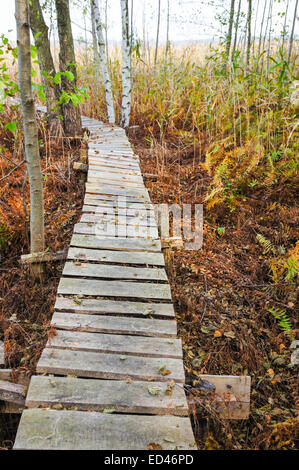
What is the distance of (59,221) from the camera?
429 centimetres

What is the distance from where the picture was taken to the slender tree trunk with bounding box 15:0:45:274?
2490mm

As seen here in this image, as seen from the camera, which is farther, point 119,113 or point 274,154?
point 119,113

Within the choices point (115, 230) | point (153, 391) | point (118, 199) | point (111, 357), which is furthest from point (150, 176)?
point (153, 391)

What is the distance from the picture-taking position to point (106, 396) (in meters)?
1.80

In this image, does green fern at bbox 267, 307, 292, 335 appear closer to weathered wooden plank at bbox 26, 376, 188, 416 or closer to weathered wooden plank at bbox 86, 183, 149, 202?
weathered wooden plank at bbox 26, 376, 188, 416

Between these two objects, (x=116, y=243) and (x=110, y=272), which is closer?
(x=110, y=272)

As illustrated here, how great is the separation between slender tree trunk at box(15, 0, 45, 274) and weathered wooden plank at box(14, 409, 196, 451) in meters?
1.93

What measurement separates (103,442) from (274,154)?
4.39 m

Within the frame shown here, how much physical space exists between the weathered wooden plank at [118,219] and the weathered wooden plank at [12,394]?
195cm

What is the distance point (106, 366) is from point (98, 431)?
0.42 metres

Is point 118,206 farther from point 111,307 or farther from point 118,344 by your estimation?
point 118,344

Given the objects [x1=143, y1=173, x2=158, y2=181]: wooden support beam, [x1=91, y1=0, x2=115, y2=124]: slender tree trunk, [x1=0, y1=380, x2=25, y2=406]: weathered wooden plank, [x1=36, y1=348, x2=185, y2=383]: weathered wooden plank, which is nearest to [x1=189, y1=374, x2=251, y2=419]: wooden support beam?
[x1=36, y1=348, x2=185, y2=383]: weathered wooden plank
